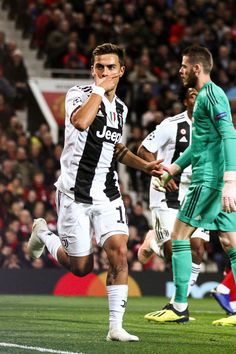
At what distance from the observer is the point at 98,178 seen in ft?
27.0

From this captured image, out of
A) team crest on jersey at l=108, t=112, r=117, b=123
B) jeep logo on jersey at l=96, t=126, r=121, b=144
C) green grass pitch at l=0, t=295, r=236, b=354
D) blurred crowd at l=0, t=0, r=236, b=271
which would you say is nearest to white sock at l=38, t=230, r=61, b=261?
green grass pitch at l=0, t=295, r=236, b=354

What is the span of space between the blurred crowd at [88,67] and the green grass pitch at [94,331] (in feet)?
14.7

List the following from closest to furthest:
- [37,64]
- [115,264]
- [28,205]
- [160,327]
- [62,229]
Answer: [115,264], [62,229], [160,327], [28,205], [37,64]

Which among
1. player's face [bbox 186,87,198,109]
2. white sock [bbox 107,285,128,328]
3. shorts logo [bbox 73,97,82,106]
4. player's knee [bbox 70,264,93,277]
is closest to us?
white sock [bbox 107,285,128,328]

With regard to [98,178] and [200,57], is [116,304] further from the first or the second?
[200,57]

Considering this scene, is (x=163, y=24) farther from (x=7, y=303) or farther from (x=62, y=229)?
(x=62, y=229)

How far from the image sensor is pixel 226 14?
78.6ft

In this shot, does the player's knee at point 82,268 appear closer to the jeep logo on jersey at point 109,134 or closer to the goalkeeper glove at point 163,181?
the jeep logo on jersey at point 109,134

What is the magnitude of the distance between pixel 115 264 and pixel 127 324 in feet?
6.58

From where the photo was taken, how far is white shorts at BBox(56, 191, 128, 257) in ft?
26.1

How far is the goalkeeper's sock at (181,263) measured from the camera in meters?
9.19

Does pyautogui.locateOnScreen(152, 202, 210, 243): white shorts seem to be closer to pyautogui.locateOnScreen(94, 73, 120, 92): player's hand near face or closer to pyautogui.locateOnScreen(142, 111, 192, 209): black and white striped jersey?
pyautogui.locateOnScreen(142, 111, 192, 209): black and white striped jersey

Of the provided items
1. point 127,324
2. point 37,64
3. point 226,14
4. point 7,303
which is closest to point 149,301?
point 7,303

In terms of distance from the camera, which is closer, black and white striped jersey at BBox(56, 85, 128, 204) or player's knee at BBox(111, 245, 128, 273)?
player's knee at BBox(111, 245, 128, 273)
